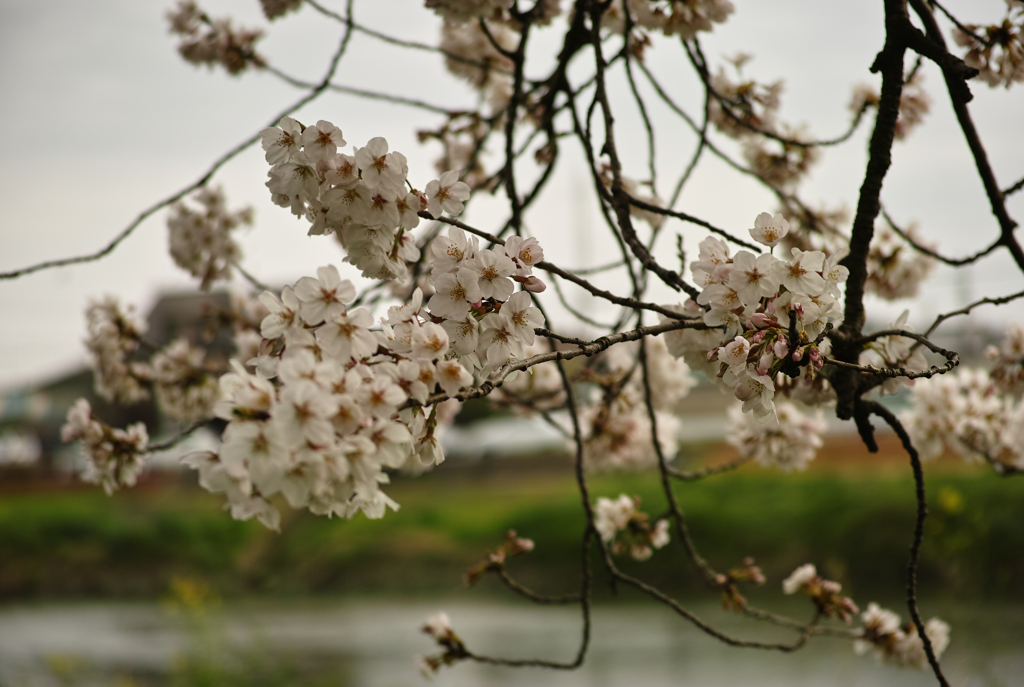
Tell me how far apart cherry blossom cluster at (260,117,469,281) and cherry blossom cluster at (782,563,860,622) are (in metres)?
0.98

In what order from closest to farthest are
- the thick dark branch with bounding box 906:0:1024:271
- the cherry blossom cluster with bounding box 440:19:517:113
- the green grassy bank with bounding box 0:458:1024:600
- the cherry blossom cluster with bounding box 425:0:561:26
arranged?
the thick dark branch with bounding box 906:0:1024:271
the cherry blossom cluster with bounding box 425:0:561:26
the cherry blossom cluster with bounding box 440:19:517:113
the green grassy bank with bounding box 0:458:1024:600

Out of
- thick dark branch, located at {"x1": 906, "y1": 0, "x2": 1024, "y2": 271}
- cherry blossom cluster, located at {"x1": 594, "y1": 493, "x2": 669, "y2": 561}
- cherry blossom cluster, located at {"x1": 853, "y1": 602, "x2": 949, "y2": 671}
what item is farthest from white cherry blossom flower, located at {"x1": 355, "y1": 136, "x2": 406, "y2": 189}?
cherry blossom cluster, located at {"x1": 853, "y1": 602, "x2": 949, "y2": 671}

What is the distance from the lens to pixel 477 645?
4.82 meters

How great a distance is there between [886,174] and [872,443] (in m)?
0.34

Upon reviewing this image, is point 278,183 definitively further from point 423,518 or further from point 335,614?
point 423,518

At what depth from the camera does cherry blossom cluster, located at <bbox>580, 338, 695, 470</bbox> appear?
1810 mm

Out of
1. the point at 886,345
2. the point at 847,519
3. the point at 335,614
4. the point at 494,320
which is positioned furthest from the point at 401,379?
the point at 335,614

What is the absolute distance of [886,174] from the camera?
102 centimetres

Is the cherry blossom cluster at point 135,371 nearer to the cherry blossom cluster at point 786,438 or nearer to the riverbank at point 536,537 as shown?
the cherry blossom cluster at point 786,438

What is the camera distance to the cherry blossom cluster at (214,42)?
1.96m

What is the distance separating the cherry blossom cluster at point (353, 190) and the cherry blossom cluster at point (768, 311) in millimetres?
266

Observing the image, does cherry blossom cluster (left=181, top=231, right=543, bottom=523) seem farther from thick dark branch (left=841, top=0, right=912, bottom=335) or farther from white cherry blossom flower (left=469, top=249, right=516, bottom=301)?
thick dark branch (left=841, top=0, right=912, bottom=335)

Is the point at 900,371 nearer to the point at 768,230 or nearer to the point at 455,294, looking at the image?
the point at 768,230

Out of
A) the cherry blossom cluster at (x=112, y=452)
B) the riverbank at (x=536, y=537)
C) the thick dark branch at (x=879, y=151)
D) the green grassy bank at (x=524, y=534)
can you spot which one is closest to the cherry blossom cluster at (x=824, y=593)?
the thick dark branch at (x=879, y=151)
